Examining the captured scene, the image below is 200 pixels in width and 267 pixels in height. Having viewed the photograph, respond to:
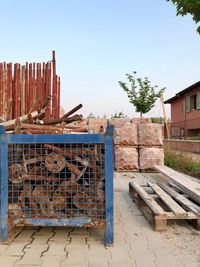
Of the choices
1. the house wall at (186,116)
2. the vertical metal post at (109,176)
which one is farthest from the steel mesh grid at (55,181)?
the house wall at (186,116)

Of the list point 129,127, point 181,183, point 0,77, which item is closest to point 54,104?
point 0,77

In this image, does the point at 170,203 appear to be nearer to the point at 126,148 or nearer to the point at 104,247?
the point at 104,247

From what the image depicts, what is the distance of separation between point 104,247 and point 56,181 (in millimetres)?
908

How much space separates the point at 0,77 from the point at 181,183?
4.33 meters

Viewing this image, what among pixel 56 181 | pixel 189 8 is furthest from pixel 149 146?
pixel 56 181

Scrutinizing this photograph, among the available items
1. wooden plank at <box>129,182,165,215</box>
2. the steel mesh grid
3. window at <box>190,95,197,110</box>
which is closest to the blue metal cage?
the steel mesh grid

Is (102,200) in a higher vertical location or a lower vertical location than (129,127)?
lower

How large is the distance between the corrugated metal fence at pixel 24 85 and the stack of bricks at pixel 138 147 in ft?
9.71

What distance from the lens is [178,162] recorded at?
9055 millimetres

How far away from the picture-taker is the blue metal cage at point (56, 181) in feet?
9.94

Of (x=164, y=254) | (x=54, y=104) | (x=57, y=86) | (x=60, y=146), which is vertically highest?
(x=57, y=86)

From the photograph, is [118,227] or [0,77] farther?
[0,77]

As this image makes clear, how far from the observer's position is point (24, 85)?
6.19m

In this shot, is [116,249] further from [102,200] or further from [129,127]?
[129,127]
